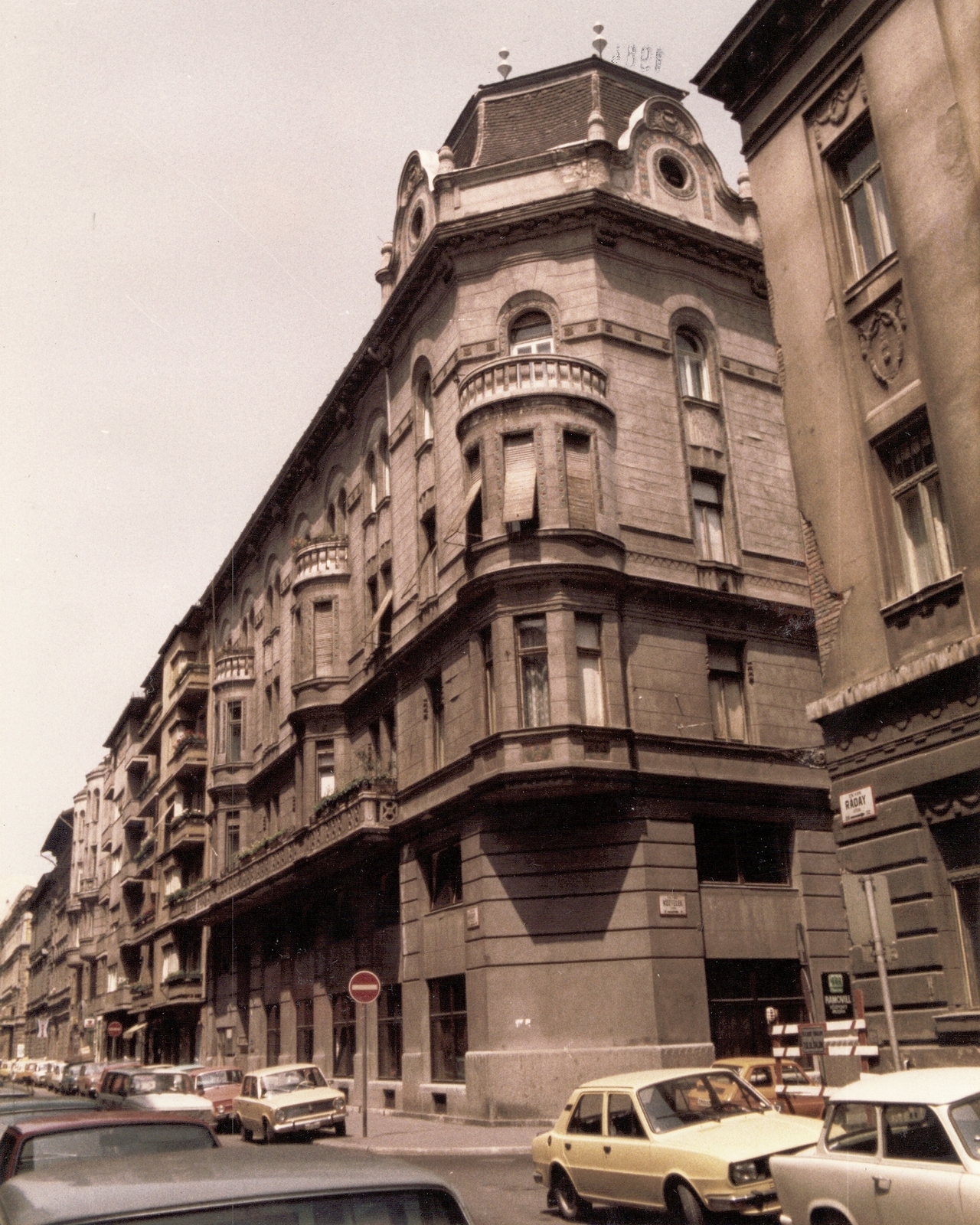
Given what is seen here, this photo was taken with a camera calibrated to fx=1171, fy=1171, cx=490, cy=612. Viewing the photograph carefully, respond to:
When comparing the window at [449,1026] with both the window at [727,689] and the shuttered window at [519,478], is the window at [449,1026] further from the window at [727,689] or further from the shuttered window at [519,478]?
the shuttered window at [519,478]

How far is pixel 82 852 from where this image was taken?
9112 cm

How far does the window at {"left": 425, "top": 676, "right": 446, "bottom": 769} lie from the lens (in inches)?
1121

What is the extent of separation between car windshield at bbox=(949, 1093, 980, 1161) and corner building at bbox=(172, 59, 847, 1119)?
15.6 m

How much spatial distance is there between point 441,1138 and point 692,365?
61.6 ft

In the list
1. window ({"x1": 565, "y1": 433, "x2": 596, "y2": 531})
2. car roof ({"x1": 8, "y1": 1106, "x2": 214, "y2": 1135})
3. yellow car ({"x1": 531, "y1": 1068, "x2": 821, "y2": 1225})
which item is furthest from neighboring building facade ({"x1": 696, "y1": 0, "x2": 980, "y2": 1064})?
window ({"x1": 565, "y1": 433, "x2": 596, "y2": 531})

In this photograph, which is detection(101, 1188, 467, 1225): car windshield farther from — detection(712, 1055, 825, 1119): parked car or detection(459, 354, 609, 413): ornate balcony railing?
detection(459, 354, 609, 413): ornate balcony railing

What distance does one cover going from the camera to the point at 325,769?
117ft

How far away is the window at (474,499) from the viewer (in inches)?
1039

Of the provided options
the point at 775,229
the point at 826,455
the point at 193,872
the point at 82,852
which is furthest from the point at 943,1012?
the point at 82,852

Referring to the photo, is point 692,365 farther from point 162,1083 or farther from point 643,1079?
point 162,1083

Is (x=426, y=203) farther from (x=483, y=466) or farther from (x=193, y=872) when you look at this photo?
(x=193, y=872)

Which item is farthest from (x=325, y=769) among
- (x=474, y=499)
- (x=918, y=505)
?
(x=918, y=505)

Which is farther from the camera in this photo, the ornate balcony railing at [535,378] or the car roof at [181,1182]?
the ornate balcony railing at [535,378]

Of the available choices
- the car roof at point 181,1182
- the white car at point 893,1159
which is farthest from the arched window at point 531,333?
the car roof at point 181,1182
